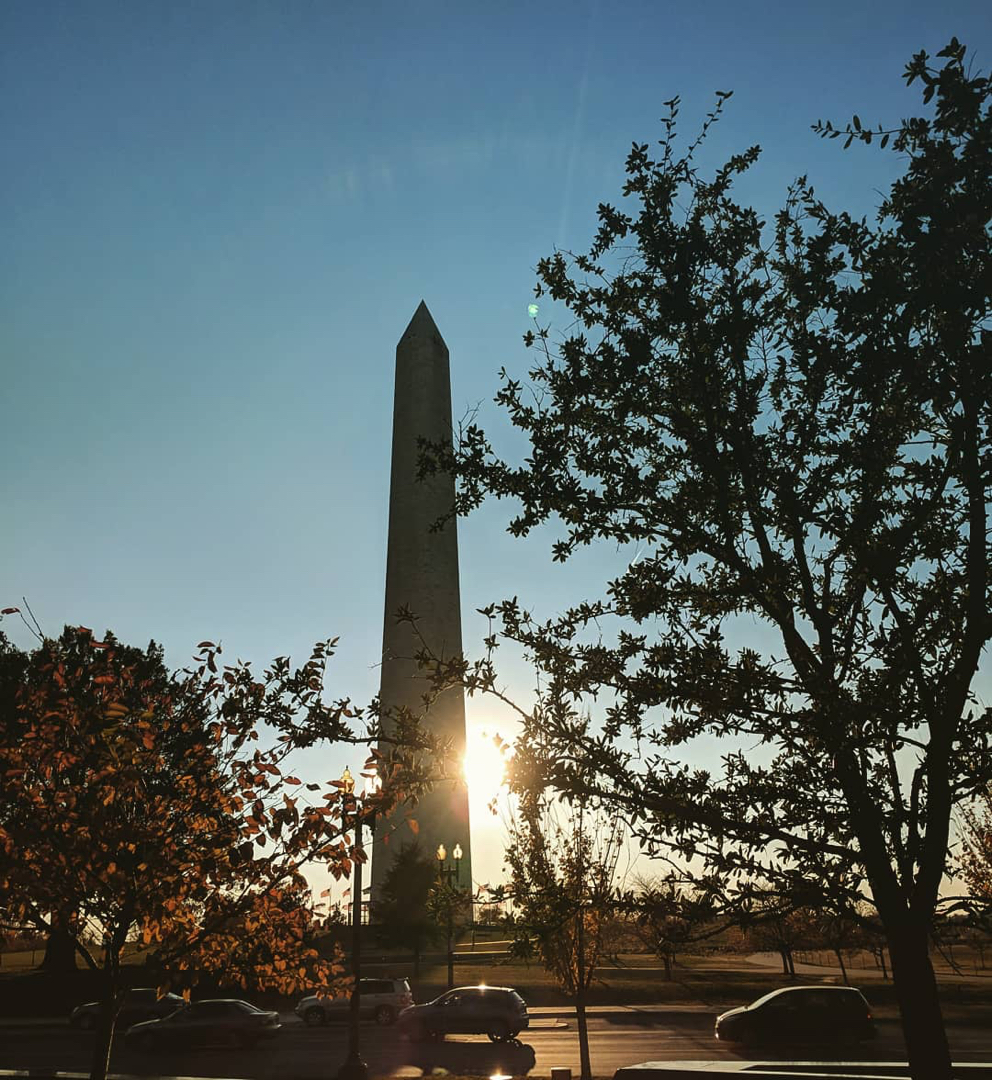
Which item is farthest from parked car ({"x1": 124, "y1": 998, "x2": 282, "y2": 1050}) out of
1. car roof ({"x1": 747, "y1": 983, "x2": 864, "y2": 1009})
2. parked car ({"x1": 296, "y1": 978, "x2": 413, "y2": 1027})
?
car roof ({"x1": 747, "y1": 983, "x2": 864, "y2": 1009})

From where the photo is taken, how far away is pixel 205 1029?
82.3ft

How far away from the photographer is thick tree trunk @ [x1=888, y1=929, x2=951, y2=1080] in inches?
246

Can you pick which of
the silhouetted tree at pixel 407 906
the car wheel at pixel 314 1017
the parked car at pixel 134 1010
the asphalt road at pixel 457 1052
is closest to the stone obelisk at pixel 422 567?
the silhouetted tree at pixel 407 906

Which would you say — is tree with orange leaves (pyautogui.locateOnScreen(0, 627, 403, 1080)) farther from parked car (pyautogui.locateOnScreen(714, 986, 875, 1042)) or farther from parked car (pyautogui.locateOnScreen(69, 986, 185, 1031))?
parked car (pyautogui.locateOnScreen(69, 986, 185, 1031))

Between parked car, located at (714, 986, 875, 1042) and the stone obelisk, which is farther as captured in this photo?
the stone obelisk

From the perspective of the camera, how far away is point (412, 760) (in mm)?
7105

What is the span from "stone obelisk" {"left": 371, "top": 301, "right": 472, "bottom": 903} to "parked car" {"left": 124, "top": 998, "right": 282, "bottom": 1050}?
818 inches

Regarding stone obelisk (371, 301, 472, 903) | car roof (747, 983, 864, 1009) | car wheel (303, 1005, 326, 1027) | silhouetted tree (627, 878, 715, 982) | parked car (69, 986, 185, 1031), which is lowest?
car wheel (303, 1005, 326, 1027)

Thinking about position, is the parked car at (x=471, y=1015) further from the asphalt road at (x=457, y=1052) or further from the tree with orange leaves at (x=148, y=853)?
the tree with orange leaves at (x=148, y=853)

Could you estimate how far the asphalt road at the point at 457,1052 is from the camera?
1917 cm

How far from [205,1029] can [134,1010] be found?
262 inches

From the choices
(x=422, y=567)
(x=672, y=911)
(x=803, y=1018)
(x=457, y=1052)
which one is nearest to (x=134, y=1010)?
(x=457, y=1052)

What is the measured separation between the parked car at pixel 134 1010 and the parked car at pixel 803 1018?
17972 millimetres

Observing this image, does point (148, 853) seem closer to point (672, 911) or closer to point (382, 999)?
point (672, 911)
